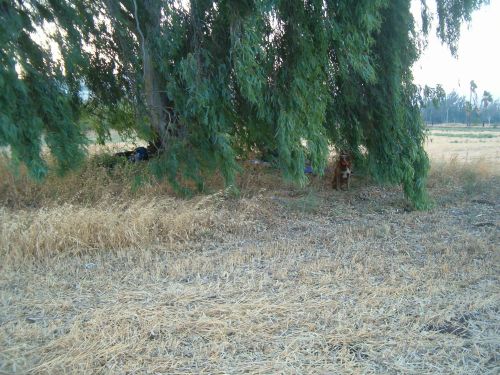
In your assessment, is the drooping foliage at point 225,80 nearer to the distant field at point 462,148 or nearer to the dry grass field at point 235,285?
the dry grass field at point 235,285

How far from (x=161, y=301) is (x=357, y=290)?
1.77 m

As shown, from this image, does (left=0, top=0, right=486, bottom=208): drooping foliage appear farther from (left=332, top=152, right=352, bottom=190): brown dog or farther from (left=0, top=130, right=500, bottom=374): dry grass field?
(left=0, top=130, right=500, bottom=374): dry grass field

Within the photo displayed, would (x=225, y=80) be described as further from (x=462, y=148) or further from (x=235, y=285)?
(x=462, y=148)

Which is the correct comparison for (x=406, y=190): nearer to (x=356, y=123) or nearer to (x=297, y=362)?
(x=356, y=123)

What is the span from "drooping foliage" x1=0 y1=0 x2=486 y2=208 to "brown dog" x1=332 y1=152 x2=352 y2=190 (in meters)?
0.46

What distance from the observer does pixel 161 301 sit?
12.4 ft

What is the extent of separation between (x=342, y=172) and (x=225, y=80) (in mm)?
3426

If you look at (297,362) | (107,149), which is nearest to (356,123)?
(107,149)

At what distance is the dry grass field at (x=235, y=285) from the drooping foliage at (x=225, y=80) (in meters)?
0.91

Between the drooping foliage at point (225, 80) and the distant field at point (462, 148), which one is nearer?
the drooping foliage at point (225, 80)

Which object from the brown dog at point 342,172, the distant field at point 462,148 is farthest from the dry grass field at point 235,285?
the distant field at point 462,148

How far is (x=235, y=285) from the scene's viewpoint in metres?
4.17

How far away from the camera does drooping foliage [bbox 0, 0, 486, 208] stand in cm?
621

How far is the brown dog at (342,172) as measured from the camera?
8.77 metres
